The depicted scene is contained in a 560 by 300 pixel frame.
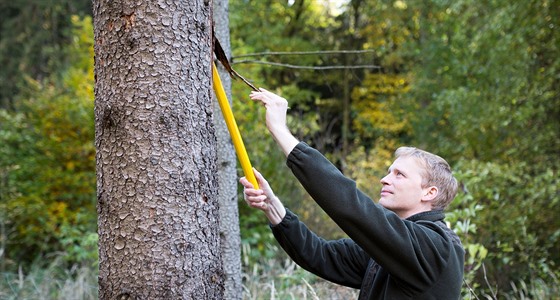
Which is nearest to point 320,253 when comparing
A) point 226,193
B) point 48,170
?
point 226,193

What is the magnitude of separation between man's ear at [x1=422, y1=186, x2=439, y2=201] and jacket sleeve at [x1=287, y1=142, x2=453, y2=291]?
0.98ft

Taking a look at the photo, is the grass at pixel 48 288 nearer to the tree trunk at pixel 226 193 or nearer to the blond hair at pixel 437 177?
the tree trunk at pixel 226 193

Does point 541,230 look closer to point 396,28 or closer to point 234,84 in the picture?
point 234,84

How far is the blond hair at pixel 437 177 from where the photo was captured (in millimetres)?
2367

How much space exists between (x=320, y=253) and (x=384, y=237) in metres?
0.57

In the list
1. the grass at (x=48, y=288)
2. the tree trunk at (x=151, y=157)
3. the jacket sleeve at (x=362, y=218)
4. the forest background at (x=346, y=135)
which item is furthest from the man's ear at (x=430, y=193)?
the grass at (x=48, y=288)

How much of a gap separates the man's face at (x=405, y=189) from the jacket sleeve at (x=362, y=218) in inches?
11.0

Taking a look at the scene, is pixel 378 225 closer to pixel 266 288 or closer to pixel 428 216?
pixel 428 216

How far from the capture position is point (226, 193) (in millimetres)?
4020

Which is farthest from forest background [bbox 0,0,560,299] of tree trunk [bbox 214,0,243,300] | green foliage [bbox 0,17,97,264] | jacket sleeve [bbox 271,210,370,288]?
jacket sleeve [bbox 271,210,370,288]

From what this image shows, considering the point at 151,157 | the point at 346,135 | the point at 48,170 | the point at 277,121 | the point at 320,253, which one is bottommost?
the point at 346,135

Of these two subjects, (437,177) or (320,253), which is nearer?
(437,177)

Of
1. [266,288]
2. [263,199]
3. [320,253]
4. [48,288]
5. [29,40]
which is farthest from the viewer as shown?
[29,40]

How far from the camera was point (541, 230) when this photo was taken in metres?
7.23
